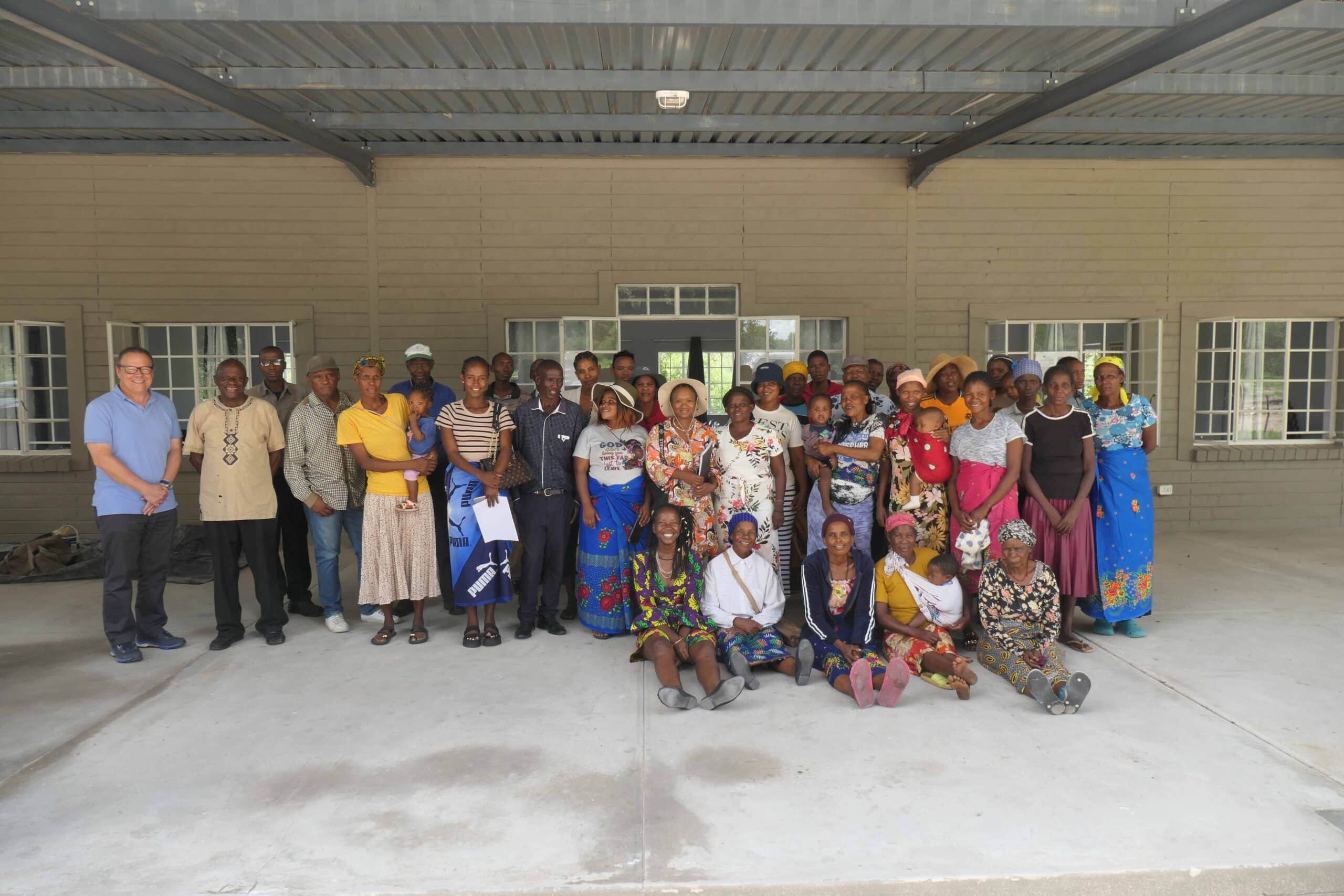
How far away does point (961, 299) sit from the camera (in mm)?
7727

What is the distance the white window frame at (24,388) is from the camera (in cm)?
738

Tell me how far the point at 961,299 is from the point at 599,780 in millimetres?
6006

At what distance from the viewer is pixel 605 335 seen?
7.62 metres

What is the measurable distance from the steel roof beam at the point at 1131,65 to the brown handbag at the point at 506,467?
408 centimetres

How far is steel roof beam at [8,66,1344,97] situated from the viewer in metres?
5.52

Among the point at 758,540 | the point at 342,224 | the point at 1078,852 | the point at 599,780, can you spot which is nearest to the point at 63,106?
the point at 342,224

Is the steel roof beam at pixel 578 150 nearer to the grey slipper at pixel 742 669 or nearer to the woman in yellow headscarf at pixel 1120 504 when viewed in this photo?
the woman in yellow headscarf at pixel 1120 504

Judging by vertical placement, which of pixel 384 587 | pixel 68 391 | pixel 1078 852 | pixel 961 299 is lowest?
pixel 1078 852

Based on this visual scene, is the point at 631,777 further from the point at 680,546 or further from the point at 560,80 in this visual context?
the point at 560,80

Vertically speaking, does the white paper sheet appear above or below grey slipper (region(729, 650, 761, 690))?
above

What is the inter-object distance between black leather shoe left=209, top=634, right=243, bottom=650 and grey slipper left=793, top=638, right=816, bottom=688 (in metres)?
2.98

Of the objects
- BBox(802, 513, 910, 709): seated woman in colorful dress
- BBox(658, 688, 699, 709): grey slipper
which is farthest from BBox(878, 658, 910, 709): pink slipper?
BBox(658, 688, 699, 709): grey slipper

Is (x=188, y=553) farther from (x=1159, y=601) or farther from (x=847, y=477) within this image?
(x=1159, y=601)

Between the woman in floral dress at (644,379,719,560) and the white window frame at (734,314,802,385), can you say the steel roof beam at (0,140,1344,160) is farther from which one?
the woman in floral dress at (644,379,719,560)
